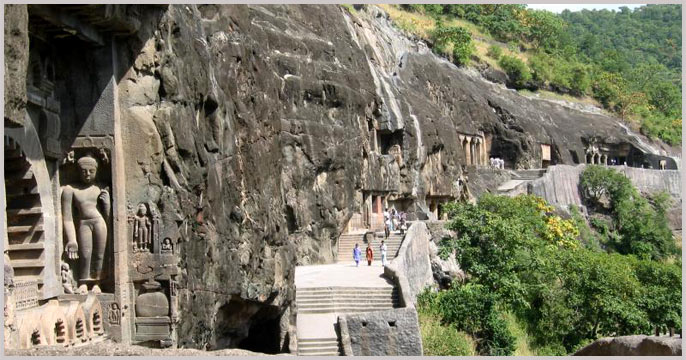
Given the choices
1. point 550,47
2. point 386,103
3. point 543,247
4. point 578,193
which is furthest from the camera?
point 550,47

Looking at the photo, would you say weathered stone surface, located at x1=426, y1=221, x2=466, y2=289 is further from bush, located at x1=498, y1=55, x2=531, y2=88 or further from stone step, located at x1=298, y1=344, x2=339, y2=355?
bush, located at x1=498, y1=55, x2=531, y2=88

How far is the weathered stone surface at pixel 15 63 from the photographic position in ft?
33.8

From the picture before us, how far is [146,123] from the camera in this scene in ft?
50.5

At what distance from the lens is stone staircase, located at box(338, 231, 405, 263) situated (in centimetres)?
3419

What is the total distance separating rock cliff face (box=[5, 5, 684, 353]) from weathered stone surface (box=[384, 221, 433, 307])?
8.92 feet

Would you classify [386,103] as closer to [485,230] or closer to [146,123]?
[485,230]

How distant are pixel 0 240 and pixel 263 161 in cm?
1105

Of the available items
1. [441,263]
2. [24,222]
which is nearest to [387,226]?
[441,263]

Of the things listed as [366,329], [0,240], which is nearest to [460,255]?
[366,329]

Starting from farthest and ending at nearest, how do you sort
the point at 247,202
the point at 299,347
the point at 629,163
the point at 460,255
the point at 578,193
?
the point at 629,163, the point at 578,193, the point at 460,255, the point at 299,347, the point at 247,202

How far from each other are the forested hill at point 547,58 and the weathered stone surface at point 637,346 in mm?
63125

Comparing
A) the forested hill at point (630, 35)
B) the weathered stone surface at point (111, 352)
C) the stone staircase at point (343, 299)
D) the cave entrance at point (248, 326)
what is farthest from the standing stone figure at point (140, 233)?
the forested hill at point (630, 35)

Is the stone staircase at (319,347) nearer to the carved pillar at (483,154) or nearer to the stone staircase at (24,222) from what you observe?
the stone staircase at (24,222)

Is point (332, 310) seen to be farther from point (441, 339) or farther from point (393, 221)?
point (393, 221)
